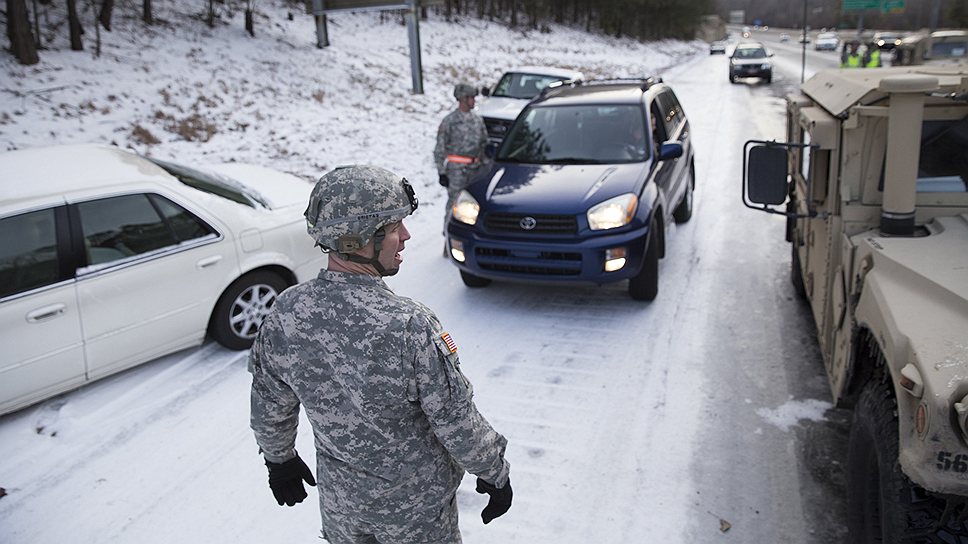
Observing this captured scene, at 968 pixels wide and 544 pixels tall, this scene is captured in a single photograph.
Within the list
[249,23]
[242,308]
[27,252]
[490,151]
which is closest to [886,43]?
[249,23]

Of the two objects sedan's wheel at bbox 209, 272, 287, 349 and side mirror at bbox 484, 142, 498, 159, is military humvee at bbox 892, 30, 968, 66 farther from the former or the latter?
sedan's wheel at bbox 209, 272, 287, 349

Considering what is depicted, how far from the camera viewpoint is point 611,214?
19.1 feet

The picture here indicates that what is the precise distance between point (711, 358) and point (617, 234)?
47.8 inches

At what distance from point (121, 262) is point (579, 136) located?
13.5 feet

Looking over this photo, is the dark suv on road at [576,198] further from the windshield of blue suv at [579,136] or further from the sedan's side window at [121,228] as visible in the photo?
Answer: the sedan's side window at [121,228]

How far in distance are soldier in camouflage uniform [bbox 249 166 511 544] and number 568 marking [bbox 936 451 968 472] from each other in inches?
51.5

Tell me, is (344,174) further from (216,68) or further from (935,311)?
(216,68)

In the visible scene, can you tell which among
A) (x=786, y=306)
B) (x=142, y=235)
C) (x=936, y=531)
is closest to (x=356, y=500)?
(x=936, y=531)

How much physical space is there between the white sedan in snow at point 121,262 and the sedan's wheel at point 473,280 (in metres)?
1.37

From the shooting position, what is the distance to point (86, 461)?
421 centimetres

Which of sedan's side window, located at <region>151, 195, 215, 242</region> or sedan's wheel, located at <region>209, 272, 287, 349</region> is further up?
A: sedan's side window, located at <region>151, 195, 215, 242</region>

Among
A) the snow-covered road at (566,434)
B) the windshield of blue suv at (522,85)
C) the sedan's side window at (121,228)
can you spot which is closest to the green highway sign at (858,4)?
the windshield of blue suv at (522,85)

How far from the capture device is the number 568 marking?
7.02 ft

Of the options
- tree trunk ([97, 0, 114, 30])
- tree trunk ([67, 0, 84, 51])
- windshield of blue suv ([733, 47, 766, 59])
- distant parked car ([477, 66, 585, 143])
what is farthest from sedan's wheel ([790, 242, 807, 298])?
windshield of blue suv ([733, 47, 766, 59])
